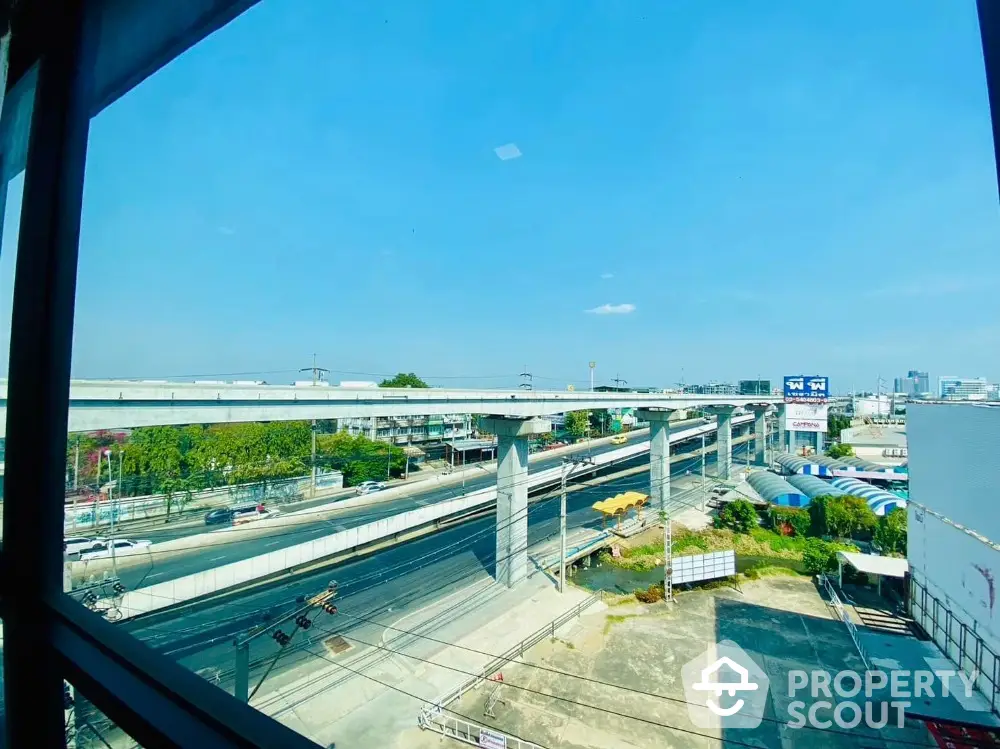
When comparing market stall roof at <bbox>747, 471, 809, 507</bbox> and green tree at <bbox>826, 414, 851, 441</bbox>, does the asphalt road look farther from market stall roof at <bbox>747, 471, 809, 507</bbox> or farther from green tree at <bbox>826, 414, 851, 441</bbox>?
green tree at <bbox>826, 414, 851, 441</bbox>

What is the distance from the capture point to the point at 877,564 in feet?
19.5

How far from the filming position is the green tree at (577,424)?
18.6m

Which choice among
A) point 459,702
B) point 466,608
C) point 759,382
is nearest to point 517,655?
point 459,702

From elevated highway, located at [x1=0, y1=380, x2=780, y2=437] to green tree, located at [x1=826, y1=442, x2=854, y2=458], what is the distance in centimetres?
967

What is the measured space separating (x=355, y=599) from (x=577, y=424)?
45.4 ft

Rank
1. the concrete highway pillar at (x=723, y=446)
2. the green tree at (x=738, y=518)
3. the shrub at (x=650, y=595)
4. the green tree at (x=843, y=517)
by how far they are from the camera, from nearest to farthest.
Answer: the shrub at (x=650, y=595) → the green tree at (x=843, y=517) → the green tree at (x=738, y=518) → the concrete highway pillar at (x=723, y=446)

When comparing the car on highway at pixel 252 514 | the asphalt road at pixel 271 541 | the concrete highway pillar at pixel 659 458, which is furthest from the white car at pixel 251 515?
the concrete highway pillar at pixel 659 458

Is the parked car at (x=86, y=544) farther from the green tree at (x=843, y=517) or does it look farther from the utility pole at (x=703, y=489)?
the utility pole at (x=703, y=489)

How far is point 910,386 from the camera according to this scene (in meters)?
2.51

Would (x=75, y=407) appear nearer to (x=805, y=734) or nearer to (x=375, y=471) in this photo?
(x=805, y=734)

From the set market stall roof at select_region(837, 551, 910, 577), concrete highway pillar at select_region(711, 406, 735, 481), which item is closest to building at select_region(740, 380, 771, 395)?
concrete highway pillar at select_region(711, 406, 735, 481)

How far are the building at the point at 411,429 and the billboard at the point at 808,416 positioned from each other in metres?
9.50

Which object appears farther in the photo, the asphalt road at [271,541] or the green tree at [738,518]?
the green tree at [738,518]

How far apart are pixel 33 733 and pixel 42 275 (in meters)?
0.67
